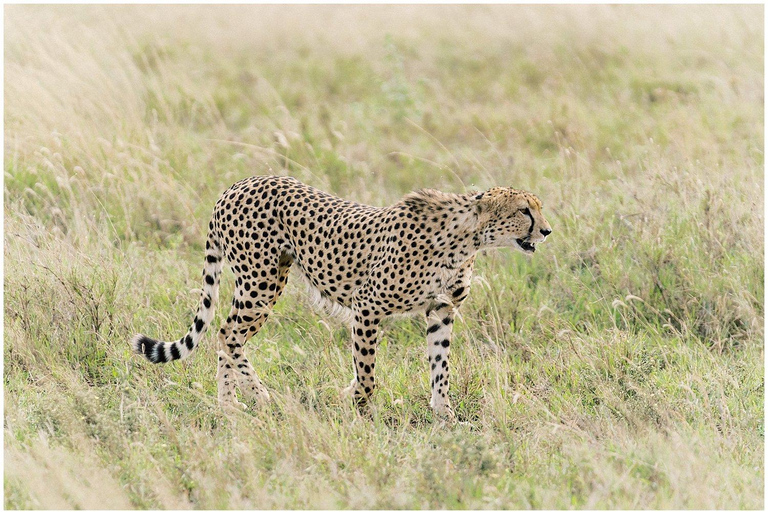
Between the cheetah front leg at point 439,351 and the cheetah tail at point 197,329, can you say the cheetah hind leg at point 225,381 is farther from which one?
the cheetah front leg at point 439,351

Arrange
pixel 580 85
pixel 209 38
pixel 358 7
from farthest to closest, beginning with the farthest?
pixel 358 7 → pixel 209 38 → pixel 580 85

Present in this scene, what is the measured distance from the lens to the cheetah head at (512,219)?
12.7 feet

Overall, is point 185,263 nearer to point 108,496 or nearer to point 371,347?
point 371,347

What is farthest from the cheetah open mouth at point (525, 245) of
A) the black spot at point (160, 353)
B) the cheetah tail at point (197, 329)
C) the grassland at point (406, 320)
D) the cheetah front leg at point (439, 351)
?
the black spot at point (160, 353)

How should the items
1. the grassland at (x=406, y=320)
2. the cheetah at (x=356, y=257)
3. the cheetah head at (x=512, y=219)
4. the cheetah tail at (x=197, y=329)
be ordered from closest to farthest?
1. the grassland at (x=406, y=320)
2. the cheetah head at (x=512, y=219)
3. the cheetah at (x=356, y=257)
4. the cheetah tail at (x=197, y=329)

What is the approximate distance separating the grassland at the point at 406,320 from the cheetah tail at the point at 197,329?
0.15m

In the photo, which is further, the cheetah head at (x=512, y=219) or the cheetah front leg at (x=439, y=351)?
the cheetah front leg at (x=439, y=351)

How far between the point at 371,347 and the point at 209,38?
8203 mm

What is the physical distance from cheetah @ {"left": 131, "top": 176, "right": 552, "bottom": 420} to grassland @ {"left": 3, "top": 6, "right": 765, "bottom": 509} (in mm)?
187

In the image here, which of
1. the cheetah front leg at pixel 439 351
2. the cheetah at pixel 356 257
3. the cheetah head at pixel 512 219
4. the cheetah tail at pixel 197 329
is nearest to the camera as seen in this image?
the cheetah head at pixel 512 219

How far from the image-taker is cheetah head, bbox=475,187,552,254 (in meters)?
3.87

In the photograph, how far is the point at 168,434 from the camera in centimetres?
374

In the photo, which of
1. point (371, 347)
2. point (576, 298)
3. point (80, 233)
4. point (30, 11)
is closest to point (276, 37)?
point (30, 11)

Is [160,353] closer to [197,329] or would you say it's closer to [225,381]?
[197,329]
